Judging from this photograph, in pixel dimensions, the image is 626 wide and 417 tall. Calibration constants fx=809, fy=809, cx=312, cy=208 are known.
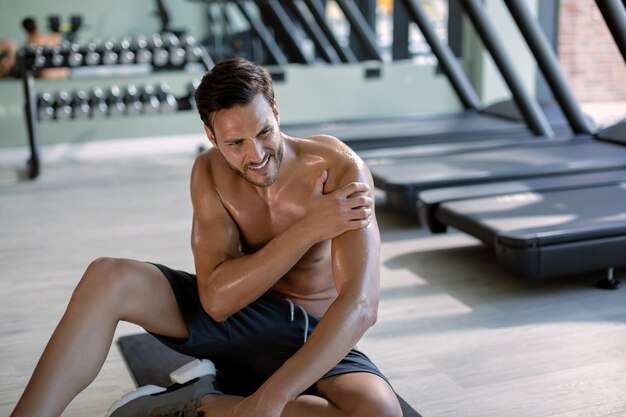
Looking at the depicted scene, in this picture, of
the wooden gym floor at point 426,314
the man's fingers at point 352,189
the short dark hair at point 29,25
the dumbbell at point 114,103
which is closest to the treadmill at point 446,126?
the wooden gym floor at point 426,314

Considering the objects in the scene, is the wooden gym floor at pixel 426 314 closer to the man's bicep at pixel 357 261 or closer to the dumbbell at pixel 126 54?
the man's bicep at pixel 357 261

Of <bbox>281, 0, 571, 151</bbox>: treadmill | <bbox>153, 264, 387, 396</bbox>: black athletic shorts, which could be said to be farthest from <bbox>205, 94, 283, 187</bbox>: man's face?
<bbox>281, 0, 571, 151</bbox>: treadmill

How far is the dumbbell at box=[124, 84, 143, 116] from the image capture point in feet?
19.2

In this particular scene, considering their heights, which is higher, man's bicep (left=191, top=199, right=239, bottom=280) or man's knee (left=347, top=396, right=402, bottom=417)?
man's bicep (left=191, top=199, right=239, bottom=280)

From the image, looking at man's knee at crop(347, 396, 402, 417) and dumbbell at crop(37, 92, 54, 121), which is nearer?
man's knee at crop(347, 396, 402, 417)

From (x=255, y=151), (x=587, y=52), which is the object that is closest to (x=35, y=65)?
(x=255, y=151)

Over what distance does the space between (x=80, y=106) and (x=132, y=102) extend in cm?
37

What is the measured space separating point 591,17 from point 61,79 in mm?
4683

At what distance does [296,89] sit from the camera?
22.6 ft

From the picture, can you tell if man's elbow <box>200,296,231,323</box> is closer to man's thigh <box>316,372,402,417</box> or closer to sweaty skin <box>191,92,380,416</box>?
sweaty skin <box>191,92,380,416</box>

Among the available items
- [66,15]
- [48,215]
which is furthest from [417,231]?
[66,15]

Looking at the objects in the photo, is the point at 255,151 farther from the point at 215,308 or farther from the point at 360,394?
the point at 360,394

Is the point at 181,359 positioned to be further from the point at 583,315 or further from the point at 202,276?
the point at 583,315

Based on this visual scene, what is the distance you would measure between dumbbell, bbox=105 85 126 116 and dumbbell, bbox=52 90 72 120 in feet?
0.90
